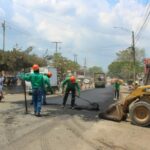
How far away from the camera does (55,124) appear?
555 inches

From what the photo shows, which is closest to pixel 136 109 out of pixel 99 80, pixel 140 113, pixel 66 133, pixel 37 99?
pixel 140 113

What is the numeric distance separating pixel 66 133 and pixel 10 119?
3243mm

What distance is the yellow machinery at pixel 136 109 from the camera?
52.1ft

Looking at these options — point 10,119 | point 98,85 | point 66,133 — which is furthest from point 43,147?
point 98,85

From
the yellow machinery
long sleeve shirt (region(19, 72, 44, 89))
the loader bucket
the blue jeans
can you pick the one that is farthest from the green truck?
the blue jeans

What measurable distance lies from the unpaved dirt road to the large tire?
1.11 feet

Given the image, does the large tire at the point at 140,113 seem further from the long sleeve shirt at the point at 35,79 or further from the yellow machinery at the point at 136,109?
the long sleeve shirt at the point at 35,79

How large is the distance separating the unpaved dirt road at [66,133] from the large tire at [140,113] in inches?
13.3

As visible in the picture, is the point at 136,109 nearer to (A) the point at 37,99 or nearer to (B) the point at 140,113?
(B) the point at 140,113

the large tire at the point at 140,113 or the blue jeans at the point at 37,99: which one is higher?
the blue jeans at the point at 37,99

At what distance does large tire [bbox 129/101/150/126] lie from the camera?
1577 cm

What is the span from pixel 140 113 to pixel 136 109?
201 mm

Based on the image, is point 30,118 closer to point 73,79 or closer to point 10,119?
point 10,119

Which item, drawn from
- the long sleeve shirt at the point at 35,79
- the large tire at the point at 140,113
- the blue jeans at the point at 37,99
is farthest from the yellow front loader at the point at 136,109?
the long sleeve shirt at the point at 35,79
